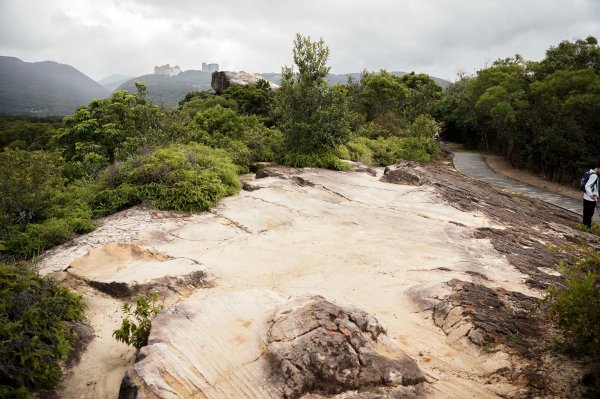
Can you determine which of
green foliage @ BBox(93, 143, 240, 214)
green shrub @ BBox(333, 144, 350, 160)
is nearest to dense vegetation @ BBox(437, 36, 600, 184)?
green shrub @ BBox(333, 144, 350, 160)

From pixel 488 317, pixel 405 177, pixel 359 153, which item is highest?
pixel 359 153

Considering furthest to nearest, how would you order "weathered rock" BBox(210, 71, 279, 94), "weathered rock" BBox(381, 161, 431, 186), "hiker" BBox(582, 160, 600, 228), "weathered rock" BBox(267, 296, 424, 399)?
"weathered rock" BBox(210, 71, 279, 94)
"weathered rock" BBox(381, 161, 431, 186)
"hiker" BBox(582, 160, 600, 228)
"weathered rock" BBox(267, 296, 424, 399)

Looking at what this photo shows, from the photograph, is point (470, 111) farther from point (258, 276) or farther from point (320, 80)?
point (258, 276)

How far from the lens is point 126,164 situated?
1068 centimetres

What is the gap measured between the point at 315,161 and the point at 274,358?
12014 mm

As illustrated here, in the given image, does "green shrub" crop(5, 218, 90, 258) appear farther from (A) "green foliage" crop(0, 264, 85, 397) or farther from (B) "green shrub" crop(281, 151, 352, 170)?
(B) "green shrub" crop(281, 151, 352, 170)

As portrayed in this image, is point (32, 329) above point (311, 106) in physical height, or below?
below

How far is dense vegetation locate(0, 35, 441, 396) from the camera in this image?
4.19 metres

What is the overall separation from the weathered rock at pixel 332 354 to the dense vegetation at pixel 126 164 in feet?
5.48

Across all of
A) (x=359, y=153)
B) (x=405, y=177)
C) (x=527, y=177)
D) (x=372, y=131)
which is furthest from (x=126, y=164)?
(x=527, y=177)

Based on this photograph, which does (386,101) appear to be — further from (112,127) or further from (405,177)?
(112,127)

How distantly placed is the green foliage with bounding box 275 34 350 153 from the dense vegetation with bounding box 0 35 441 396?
0.14 feet

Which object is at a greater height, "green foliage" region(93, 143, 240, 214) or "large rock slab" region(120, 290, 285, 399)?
"green foliage" region(93, 143, 240, 214)

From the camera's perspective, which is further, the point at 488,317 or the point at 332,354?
the point at 488,317
